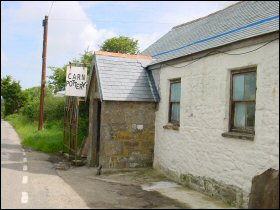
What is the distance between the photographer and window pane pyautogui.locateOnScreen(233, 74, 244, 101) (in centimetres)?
840

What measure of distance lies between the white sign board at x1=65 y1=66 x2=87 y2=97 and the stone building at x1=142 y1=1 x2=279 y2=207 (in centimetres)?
367

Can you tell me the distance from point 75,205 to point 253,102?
456cm

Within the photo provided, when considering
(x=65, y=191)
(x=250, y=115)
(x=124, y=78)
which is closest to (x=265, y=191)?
(x=250, y=115)

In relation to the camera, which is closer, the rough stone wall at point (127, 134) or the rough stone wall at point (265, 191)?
the rough stone wall at point (265, 191)

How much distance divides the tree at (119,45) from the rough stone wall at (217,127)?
13.3m

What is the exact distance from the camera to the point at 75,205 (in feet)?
25.6

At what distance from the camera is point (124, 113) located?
40.1 feet

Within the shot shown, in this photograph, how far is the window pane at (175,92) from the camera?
37.2 ft

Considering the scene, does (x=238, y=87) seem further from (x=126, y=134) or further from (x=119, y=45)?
(x=119, y=45)

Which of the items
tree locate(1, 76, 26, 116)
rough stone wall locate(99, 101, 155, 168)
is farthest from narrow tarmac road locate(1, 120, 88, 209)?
tree locate(1, 76, 26, 116)

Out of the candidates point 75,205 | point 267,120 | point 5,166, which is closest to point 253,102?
point 267,120

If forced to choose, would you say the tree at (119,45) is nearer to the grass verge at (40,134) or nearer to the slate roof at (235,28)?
the grass verge at (40,134)

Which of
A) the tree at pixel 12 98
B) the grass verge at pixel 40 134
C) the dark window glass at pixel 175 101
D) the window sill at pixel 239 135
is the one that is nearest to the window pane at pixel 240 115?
the window sill at pixel 239 135

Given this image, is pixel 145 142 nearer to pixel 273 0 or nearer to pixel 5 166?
pixel 5 166
